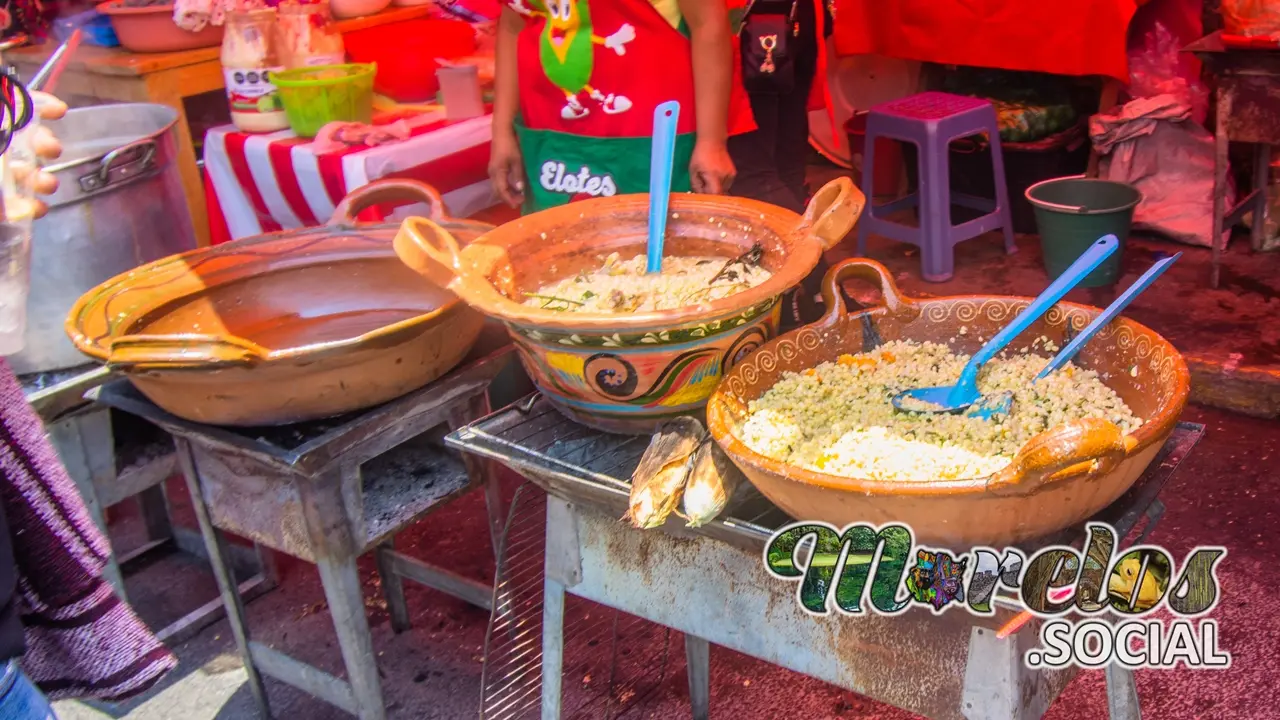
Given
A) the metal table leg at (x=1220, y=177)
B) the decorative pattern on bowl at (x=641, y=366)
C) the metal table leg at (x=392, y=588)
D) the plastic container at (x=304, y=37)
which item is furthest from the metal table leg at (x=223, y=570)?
the metal table leg at (x=1220, y=177)

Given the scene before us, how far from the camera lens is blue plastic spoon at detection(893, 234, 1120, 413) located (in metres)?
1.40

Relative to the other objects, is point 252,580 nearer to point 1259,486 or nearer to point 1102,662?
point 1102,662

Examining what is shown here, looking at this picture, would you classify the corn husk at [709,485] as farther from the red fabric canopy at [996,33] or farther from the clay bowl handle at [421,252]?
the red fabric canopy at [996,33]

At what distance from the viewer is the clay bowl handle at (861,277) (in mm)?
1591

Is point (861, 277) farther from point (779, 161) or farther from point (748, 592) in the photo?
point (779, 161)

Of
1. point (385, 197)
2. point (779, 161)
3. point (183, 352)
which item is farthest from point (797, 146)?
point (183, 352)

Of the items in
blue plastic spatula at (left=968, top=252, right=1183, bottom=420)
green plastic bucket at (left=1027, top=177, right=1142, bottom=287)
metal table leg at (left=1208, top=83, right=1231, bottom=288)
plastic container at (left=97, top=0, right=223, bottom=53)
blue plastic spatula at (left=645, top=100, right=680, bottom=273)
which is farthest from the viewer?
green plastic bucket at (left=1027, top=177, right=1142, bottom=287)

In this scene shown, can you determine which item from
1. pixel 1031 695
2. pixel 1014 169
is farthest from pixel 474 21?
pixel 1031 695

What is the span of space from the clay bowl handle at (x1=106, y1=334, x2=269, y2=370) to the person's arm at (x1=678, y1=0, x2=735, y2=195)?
1044 mm

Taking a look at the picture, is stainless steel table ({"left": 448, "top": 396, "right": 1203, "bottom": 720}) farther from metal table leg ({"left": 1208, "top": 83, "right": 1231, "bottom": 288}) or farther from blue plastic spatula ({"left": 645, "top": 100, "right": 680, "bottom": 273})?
metal table leg ({"left": 1208, "top": 83, "right": 1231, "bottom": 288})

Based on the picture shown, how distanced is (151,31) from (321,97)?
1.15m

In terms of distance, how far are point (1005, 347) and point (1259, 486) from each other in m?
1.95

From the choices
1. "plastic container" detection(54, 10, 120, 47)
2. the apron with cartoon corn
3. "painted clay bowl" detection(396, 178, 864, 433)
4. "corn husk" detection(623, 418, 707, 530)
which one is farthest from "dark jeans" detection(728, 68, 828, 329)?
"plastic container" detection(54, 10, 120, 47)

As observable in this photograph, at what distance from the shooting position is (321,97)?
3133 mm
